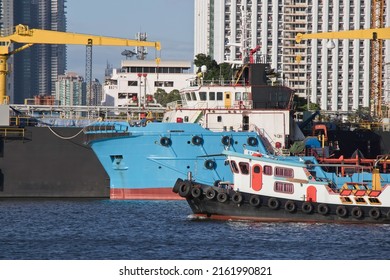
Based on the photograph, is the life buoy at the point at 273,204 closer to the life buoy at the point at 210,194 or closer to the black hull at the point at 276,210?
the black hull at the point at 276,210

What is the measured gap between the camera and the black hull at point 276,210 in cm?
4894

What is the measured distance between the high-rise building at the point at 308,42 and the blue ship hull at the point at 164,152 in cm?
10726

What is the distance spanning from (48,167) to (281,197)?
1901 centimetres

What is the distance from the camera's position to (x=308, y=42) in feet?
577

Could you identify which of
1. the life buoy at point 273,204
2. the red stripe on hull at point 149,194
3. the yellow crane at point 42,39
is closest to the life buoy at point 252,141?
the red stripe on hull at point 149,194

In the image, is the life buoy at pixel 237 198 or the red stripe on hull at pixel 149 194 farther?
the red stripe on hull at pixel 149 194

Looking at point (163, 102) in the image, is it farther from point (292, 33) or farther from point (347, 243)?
point (347, 243)

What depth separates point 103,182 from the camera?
6431 centimetres

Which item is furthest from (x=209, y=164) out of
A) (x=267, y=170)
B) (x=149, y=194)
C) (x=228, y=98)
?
(x=267, y=170)

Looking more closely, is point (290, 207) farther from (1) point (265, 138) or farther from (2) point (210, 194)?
(1) point (265, 138)

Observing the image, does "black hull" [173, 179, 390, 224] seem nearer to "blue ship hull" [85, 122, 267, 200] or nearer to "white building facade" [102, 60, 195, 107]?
"blue ship hull" [85, 122, 267, 200]

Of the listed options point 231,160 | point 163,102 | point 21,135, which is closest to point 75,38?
point 21,135

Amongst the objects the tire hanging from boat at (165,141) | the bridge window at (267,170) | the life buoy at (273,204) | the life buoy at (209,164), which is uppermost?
the tire hanging from boat at (165,141)

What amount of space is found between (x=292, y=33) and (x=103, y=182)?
11023 centimetres
